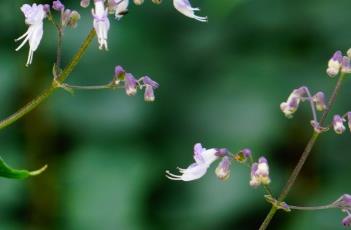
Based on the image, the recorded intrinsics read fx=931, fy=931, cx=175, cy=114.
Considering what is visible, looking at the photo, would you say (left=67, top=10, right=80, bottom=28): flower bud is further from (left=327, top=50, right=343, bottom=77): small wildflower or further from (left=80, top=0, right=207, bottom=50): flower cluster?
(left=327, top=50, right=343, bottom=77): small wildflower

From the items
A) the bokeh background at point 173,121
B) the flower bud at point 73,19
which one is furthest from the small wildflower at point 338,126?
the bokeh background at point 173,121

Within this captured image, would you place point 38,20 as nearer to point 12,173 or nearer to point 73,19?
point 73,19

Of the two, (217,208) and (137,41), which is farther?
(137,41)

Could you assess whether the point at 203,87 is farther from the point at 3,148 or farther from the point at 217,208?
the point at 3,148

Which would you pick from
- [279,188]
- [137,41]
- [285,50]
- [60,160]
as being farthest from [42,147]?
[285,50]

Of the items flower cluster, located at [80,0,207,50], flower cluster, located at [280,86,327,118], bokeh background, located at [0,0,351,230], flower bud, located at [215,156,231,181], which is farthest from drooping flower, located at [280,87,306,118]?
bokeh background, located at [0,0,351,230]

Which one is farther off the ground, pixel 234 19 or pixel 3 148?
pixel 234 19

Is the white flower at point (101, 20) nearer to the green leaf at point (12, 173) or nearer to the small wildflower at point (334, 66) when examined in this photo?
the green leaf at point (12, 173)

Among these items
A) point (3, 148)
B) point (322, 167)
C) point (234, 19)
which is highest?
point (234, 19)
